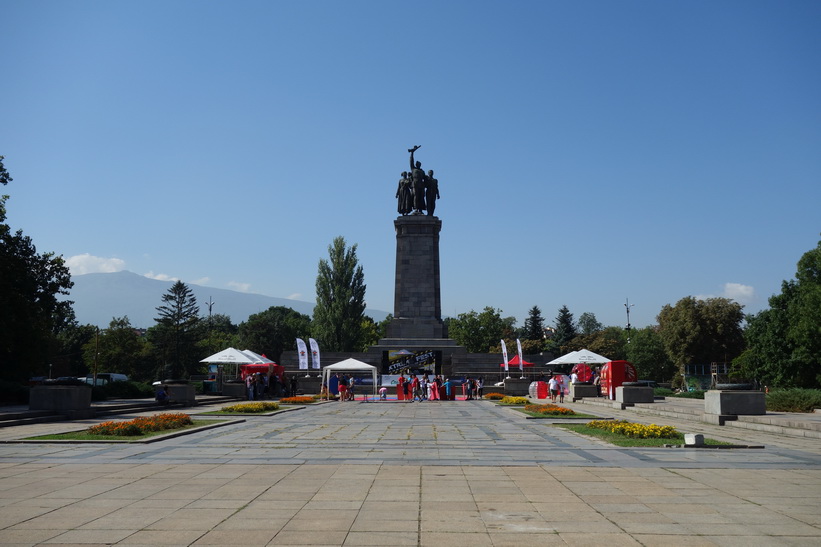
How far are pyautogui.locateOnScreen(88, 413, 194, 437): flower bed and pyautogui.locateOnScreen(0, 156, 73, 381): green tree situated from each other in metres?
18.7

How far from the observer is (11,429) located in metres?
19.4

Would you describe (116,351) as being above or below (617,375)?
above

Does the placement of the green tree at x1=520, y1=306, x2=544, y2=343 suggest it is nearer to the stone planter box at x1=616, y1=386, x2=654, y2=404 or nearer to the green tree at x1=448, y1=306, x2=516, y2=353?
the green tree at x1=448, y1=306, x2=516, y2=353

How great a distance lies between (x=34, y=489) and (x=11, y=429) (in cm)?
1128

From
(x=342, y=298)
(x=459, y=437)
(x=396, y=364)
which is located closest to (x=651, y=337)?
(x=342, y=298)

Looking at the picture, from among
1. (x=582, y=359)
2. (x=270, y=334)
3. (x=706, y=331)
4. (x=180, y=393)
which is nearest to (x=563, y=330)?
(x=706, y=331)

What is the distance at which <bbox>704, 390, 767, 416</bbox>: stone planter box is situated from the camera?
2112 centimetres

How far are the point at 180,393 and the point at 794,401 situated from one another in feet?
84.8

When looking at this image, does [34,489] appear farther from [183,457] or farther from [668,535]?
[668,535]

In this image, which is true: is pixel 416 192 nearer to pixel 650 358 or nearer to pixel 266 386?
pixel 266 386

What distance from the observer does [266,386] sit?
42250mm

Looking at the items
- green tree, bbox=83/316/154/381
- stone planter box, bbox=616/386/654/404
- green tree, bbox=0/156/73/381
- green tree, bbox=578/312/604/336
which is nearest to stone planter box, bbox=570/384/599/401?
stone planter box, bbox=616/386/654/404

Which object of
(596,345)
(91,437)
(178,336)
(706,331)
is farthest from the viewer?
(596,345)

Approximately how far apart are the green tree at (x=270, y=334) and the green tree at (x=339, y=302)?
2782cm
